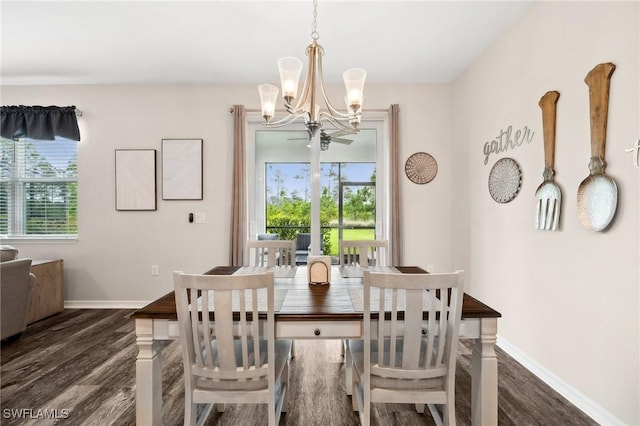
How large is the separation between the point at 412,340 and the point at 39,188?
4682mm

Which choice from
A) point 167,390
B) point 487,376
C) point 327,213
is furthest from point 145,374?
point 327,213

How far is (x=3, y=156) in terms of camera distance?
3879 millimetres

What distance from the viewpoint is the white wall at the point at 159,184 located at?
3.80m

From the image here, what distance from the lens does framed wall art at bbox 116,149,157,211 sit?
3803 millimetres

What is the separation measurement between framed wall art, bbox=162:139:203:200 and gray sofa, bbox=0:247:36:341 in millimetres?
1450

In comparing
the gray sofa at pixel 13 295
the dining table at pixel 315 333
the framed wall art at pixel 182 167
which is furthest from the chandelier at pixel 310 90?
the gray sofa at pixel 13 295

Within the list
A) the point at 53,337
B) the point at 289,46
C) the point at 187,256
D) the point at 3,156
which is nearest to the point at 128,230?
the point at 187,256

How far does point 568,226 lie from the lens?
2.04m

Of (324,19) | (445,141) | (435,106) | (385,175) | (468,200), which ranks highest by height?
(324,19)

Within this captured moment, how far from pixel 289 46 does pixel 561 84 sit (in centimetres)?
217

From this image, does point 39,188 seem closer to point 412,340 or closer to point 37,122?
point 37,122

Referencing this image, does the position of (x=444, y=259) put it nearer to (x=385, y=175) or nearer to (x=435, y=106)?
(x=385, y=175)

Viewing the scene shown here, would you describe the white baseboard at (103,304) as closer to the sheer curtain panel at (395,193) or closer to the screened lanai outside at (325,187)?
the screened lanai outside at (325,187)

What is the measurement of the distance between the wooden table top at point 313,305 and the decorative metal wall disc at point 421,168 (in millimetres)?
2163
